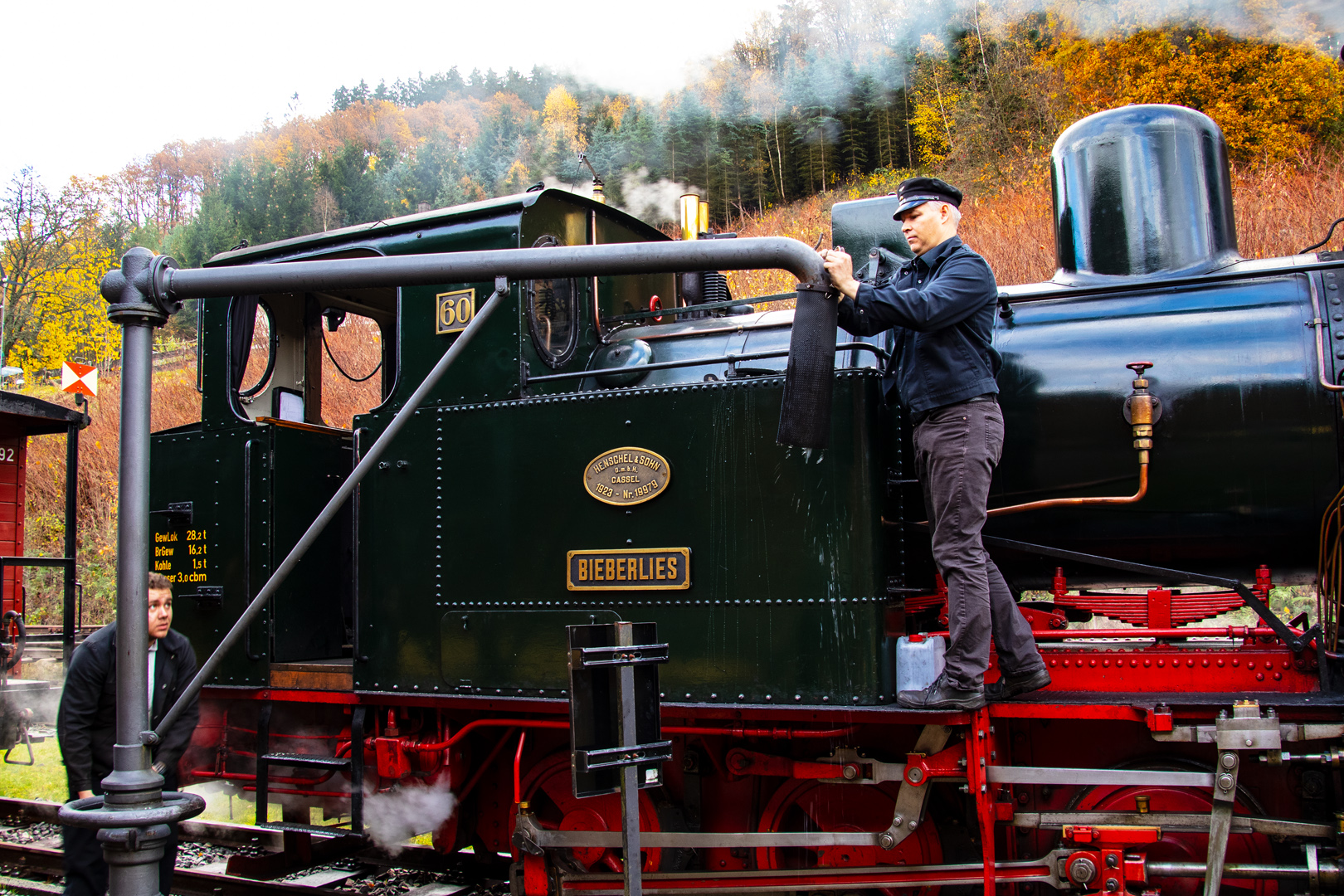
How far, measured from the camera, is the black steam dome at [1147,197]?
3.60 meters

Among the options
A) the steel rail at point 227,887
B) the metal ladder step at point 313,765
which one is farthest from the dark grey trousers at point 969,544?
the steel rail at point 227,887

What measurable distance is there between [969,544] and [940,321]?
70cm

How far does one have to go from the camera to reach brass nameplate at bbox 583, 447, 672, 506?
3.43 m

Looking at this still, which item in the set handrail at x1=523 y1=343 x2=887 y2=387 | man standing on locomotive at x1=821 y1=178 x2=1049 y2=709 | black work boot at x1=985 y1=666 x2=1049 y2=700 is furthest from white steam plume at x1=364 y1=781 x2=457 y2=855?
black work boot at x1=985 y1=666 x2=1049 y2=700

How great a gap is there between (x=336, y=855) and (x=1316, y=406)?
4.71 m

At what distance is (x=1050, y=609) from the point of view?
3656 mm

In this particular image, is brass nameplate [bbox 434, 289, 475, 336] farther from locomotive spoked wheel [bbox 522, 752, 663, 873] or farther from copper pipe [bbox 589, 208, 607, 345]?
locomotive spoked wheel [bbox 522, 752, 663, 873]

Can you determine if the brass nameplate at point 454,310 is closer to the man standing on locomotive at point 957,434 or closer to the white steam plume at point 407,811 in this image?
the man standing on locomotive at point 957,434

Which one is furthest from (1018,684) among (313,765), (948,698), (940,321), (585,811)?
(313,765)

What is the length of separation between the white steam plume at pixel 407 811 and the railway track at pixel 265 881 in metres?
0.54

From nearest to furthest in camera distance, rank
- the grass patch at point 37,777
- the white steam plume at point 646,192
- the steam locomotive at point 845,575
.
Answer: the steam locomotive at point 845,575 < the grass patch at point 37,777 < the white steam plume at point 646,192

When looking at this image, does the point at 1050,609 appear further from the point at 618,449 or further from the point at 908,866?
the point at 618,449

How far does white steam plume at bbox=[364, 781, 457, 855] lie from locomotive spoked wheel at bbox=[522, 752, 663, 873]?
0.38 m

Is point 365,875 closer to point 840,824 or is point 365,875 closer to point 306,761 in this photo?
point 306,761
